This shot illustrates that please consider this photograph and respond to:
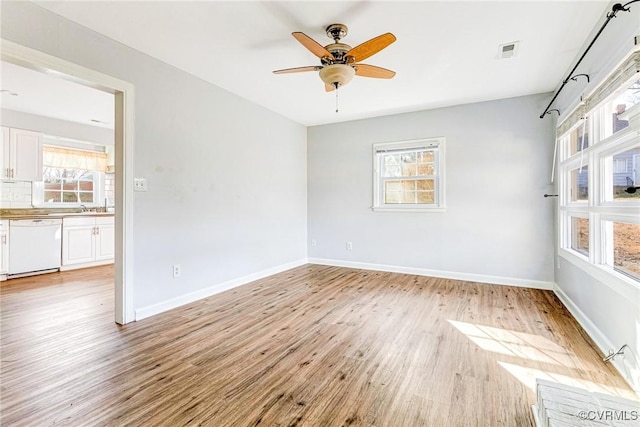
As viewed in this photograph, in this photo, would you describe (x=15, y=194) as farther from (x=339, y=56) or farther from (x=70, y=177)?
(x=339, y=56)

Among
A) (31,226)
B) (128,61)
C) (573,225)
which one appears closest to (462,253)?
(573,225)

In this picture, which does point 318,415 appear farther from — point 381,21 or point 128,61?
point 128,61

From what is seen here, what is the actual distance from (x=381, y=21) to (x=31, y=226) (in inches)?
227

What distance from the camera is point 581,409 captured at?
1264 millimetres

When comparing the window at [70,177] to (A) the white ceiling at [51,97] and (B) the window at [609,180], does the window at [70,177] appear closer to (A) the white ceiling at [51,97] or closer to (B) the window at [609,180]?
(A) the white ceiling at [51,97]

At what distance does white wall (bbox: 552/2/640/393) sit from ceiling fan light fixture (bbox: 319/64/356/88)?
1741 millimetres

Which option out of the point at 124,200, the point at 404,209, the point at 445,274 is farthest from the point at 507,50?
the point at 124,200

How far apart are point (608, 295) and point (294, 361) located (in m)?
2.32

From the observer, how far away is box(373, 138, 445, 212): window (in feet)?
14.5

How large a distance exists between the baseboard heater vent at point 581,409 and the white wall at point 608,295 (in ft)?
2.21

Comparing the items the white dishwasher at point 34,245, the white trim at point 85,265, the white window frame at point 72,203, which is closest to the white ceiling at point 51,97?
the white window frame at point 72,203

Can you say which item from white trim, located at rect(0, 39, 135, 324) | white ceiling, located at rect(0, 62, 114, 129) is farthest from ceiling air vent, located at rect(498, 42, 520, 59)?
white ceiling, located at rect(0, 62, 114, 129)

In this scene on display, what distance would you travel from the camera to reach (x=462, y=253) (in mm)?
4254

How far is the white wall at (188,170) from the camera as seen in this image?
243 cm
